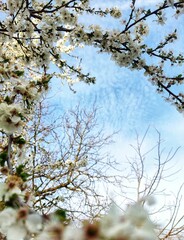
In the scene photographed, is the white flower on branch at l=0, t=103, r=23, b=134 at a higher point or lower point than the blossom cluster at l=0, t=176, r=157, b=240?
higher

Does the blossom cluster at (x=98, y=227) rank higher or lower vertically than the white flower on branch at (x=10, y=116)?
lower

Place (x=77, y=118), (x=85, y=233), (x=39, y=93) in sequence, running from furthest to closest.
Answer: (x=77, y=118) → (x=39, y=93) → (x=85, y=233)

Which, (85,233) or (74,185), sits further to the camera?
(74,185)

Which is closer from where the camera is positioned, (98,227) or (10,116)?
(98,227)

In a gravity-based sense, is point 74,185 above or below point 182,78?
above

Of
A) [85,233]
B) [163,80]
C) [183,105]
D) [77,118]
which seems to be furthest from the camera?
[77,118]

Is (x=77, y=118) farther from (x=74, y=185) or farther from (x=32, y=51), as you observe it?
(x=32, y=51)

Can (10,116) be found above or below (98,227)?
above

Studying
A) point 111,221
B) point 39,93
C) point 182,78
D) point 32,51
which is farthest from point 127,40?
point 111,221

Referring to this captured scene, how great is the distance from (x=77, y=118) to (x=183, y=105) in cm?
702

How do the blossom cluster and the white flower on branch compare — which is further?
the white flower on branch

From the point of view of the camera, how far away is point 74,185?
8.98 metres

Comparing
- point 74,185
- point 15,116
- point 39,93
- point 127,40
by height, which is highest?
point 74,185

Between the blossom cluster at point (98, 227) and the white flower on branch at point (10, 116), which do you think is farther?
the white flower on branch at point (10, 116)
